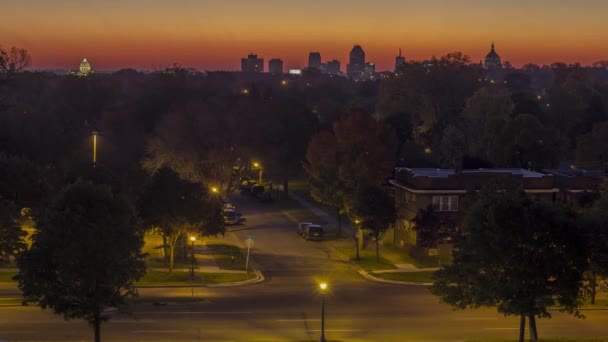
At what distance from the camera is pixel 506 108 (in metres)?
104

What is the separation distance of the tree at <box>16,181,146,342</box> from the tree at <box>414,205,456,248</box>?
85.7 ft

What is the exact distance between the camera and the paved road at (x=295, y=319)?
3378 centimetres

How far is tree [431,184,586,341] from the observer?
2864cm

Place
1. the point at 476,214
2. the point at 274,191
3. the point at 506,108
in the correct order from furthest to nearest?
the point at 506,108 → the point at 274,191 → the point at 476,214

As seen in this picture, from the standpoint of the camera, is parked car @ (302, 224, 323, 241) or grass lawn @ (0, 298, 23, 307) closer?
grass lawn @ (0, 298, 23, 307)

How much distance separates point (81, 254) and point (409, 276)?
24186mm

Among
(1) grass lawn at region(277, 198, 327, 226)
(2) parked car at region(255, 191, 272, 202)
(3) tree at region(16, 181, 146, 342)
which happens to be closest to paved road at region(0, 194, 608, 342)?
(3) tree at region(16, 181, 146, 342)

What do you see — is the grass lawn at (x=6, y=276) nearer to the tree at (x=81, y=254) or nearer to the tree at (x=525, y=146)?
the tree at (x=81, y=254)

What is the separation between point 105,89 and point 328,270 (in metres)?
96.5

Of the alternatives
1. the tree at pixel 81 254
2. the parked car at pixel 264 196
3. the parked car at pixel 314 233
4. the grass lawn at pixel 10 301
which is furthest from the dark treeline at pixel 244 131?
the tree at pixel 81 254

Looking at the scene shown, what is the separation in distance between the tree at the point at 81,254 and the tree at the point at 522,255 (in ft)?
35.7

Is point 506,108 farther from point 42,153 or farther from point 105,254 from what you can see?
point 105,254

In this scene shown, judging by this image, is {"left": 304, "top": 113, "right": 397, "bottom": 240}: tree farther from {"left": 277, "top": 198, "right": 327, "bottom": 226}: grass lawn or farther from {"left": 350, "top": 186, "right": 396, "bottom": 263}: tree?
{"left": 350, "top": 186, "right": 396, "bottom": 263}: tree

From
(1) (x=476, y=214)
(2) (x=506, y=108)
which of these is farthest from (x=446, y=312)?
(2) (x=506, y=108)
